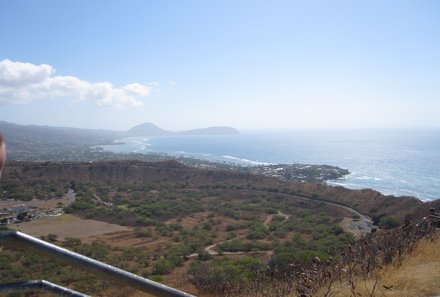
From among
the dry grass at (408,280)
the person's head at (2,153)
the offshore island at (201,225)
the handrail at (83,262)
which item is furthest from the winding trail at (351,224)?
the person's head at (2,153)

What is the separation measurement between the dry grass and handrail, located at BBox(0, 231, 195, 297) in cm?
282

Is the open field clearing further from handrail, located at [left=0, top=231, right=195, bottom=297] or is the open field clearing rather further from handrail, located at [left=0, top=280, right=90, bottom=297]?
handrail, located at [left=0, top=231, right=195, bottom=297]

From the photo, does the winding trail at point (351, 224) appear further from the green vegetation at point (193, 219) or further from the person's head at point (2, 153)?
the person's head at point (2, 153)

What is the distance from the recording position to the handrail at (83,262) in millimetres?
1581

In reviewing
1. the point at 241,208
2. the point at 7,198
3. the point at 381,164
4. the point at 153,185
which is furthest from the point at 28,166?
the point at 381,164

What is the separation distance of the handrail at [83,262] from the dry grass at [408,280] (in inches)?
111

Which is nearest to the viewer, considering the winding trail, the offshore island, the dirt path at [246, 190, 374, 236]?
the offshore island

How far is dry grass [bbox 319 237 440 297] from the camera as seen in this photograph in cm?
442

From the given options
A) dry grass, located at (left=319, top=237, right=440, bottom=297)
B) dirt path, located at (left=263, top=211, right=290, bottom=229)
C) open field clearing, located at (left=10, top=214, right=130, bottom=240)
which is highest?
dry grass, located at (left=319, top=237, right=440, bottom=297)

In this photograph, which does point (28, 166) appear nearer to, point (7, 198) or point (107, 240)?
point (7, 198)

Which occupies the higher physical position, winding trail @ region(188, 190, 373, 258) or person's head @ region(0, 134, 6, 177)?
person's head @ region(0, 134, 6, 177)

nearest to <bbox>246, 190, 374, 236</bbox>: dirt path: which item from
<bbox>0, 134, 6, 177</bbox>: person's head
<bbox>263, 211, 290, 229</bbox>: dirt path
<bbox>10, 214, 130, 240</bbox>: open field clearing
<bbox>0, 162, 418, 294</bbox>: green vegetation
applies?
<bbox>0, 162, 418, 294</bbox>: green vegetation

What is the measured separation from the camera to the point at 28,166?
59.8m

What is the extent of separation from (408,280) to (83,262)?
4.28 m
